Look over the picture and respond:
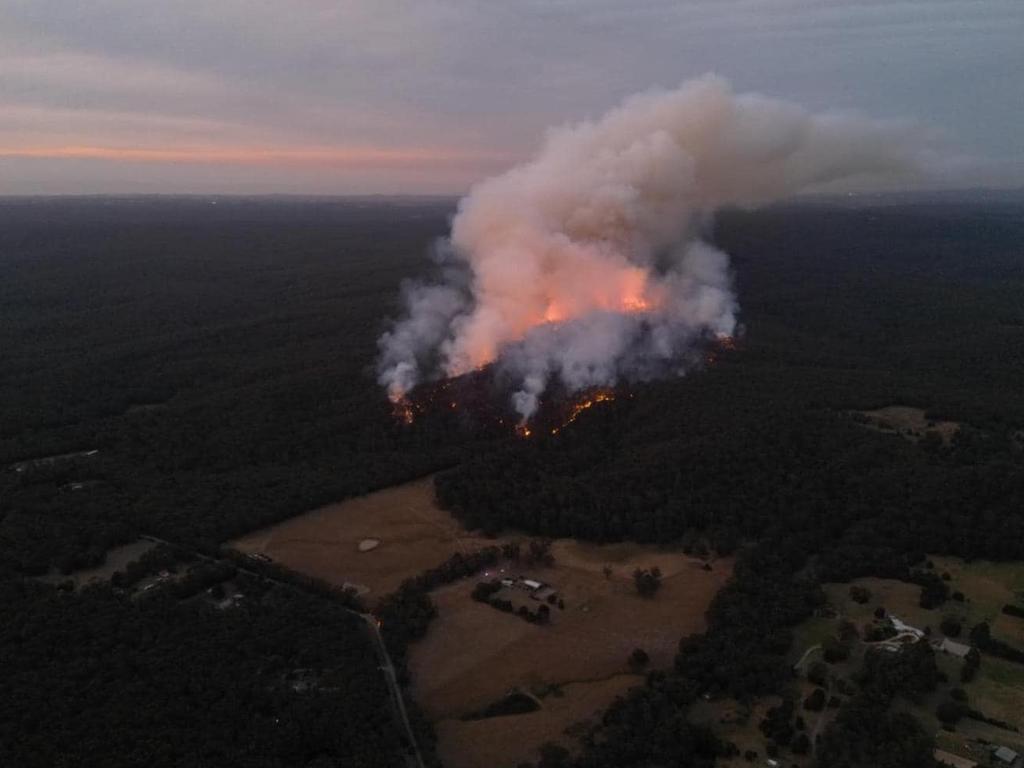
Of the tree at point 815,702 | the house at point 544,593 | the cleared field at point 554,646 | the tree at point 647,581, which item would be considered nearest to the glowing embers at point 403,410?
the cleared field at point 554,646

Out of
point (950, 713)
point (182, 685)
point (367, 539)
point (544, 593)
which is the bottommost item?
point (950, 713)

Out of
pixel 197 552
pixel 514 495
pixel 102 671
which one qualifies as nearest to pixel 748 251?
pixel 514 495

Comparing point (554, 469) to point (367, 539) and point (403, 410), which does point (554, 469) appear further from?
point (403, 410)

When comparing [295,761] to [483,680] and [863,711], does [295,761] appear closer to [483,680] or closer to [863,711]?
[483,680]

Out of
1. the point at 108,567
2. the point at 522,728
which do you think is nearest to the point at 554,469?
the point at 522,728

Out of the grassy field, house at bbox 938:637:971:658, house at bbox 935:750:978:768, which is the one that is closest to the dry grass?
the grassy field

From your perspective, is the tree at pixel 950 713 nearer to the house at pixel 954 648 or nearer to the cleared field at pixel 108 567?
the house at pixel 954 648
